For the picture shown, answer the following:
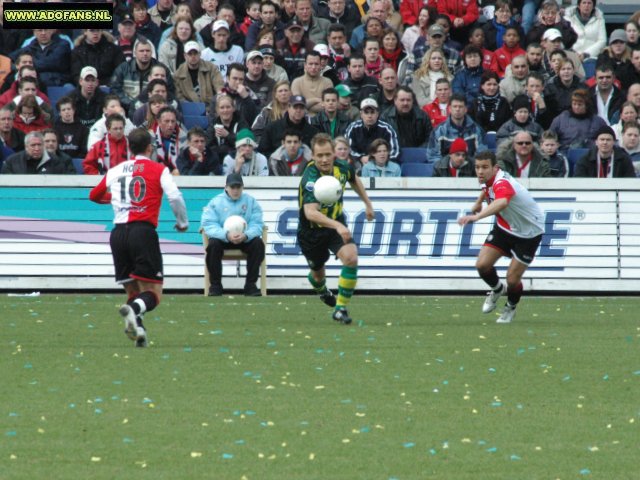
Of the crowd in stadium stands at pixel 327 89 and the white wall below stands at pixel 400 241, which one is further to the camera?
the crowd in stadium stands at pixel 327 89

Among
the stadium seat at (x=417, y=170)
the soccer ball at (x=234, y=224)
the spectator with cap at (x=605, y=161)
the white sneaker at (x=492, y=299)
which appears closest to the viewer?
the white sneaker at (x=492, y=299)

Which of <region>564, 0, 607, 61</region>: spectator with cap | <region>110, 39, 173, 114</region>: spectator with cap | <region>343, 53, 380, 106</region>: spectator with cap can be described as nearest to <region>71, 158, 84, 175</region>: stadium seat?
<region>110, 39, 173, 114</region>: spectator with cap

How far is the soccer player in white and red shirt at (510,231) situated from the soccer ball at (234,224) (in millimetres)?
4064

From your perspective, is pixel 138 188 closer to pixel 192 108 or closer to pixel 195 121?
pixel 195 121

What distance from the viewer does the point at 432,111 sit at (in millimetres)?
19781

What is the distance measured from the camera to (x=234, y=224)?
55.8ft

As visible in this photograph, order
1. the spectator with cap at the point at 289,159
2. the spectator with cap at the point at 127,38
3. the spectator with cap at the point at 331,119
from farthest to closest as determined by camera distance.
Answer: the spectator with cap at the point at 127,38 < the spectator with cap at the point at 331,119 < the spectator with cap at the point at 289,159

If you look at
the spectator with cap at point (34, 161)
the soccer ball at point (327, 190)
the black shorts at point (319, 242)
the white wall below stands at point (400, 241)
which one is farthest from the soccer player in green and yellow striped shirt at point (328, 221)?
the spectator with cap at point (34, 161)

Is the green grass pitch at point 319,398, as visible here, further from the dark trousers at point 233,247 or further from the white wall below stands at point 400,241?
the white wall below stands at point 400,241

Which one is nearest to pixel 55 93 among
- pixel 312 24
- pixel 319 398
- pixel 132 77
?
pixel 132 77

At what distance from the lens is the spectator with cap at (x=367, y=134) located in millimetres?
18703

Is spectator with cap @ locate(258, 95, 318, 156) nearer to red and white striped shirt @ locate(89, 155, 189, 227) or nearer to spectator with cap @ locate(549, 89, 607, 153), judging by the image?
spectator with cap @ locate(549, 89, 607, 153)

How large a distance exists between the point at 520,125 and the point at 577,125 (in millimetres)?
923

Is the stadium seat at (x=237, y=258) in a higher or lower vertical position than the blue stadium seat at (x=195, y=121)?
lower
